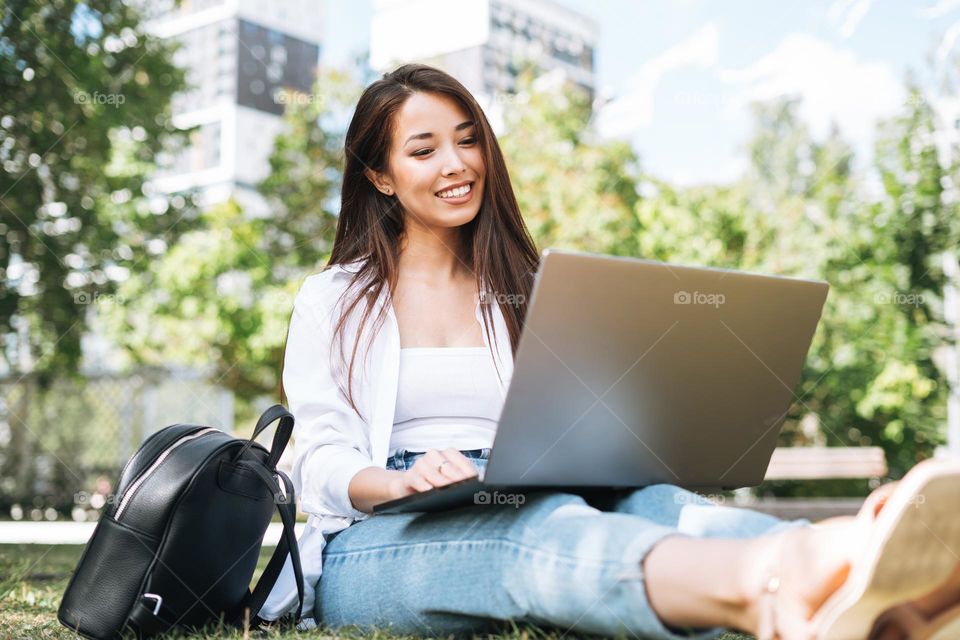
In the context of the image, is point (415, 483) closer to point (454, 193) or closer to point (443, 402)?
point (443, 402)

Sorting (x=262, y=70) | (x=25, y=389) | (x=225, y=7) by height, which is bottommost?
(x=25, y=389)

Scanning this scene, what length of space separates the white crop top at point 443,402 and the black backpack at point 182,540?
280mm

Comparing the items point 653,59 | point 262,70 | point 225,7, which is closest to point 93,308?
point 653,59

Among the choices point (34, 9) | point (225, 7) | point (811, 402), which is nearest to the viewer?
point (34, 9)

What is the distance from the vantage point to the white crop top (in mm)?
1956

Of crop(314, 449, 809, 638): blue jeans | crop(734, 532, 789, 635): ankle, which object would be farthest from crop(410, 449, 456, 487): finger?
crop(734, 532, 789, 635): ankle

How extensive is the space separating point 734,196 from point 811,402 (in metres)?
2.47

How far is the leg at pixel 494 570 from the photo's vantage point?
1307mm

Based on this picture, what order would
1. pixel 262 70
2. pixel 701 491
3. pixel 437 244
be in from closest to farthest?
pixel 701 491 → pixel 437 244 → pixel 262 70

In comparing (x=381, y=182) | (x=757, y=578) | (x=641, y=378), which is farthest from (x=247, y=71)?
(x=757, y=578)

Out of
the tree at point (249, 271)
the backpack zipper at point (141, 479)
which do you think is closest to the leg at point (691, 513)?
the backpack zipper at point (141, 479)

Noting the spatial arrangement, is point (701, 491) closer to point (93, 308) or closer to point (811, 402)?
point (811, 402)

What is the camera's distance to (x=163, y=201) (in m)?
8.92

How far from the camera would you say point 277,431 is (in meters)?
1.74
